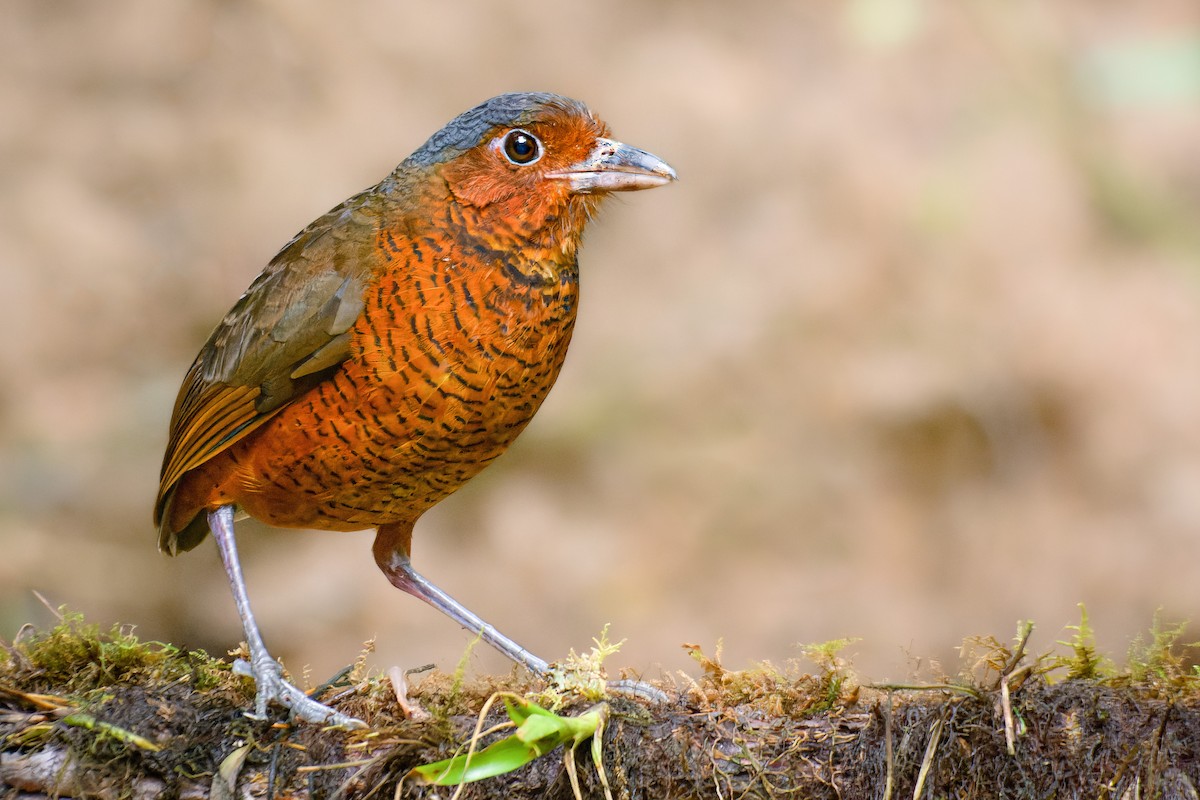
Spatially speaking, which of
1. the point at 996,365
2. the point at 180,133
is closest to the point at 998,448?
the point at 996,365

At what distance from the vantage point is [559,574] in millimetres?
6141

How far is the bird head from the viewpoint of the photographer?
3.11m

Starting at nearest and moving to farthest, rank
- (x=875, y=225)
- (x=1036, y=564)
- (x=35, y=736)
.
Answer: (x=35, y=736), (x=1036, y=564), (x=875, y=225)

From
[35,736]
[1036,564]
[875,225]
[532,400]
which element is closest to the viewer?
[35,736]

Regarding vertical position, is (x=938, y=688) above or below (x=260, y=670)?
below

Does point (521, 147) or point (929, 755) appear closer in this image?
point (929, 755)

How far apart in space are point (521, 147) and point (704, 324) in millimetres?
3437

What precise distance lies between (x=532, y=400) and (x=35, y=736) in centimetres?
146

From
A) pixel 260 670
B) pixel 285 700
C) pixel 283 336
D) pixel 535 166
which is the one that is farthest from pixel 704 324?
pixel 285 700

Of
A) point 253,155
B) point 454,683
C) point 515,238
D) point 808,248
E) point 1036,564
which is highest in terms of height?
point 253,155

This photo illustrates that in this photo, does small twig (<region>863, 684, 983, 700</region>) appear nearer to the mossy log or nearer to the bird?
the mossy log

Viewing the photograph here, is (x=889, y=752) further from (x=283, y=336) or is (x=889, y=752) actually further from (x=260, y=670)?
(x=283, y=336)

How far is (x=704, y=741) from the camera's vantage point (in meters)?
2.52

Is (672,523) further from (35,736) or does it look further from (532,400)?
(35,736)
